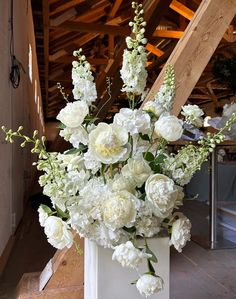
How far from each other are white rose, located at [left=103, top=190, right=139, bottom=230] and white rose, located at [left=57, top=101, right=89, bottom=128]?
0.71ft

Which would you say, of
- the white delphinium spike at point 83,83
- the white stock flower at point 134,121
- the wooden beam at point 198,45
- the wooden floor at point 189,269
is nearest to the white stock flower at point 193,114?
the white stock flower at point 134,121

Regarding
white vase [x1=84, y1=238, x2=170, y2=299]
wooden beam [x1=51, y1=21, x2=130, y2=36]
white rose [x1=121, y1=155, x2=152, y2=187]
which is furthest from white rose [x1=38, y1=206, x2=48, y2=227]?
wooden beam [x1=51, y1=21, x2=130, y2=36]

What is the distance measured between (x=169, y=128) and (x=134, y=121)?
96 mm

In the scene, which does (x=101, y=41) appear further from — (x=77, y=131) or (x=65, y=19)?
(x=77, y=131)

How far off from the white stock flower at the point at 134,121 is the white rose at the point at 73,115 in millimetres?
93

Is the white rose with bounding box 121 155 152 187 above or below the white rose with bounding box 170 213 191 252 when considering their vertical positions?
above

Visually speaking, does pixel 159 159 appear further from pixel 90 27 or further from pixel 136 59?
pixel 90 27

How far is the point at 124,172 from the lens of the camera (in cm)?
90

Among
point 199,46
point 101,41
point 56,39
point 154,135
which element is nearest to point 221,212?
point 199,46

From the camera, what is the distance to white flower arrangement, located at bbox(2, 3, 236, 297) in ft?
2.73

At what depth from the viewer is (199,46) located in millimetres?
1813

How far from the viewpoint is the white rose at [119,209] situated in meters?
0.82

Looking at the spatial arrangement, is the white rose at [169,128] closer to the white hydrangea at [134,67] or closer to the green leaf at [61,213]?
the white hydrangea at [134,67]

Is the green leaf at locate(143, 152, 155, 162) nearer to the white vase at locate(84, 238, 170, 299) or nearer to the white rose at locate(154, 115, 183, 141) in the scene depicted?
the white rose at locate(154, 115, 183, 141)
